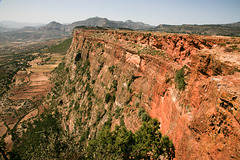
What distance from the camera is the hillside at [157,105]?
954cm

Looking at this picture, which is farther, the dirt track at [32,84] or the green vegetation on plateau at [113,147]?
the dirt track at [32,84]

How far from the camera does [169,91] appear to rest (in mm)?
18594

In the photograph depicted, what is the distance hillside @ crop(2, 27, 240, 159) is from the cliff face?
2.5 inches

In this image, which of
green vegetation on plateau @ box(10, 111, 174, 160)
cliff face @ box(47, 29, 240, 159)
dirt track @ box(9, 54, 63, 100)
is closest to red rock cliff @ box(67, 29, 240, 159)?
cliff face @ box(47, 29, 240, 159)

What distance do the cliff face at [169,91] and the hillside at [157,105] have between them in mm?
64

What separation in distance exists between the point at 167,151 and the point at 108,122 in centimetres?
1800

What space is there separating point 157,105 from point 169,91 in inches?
153

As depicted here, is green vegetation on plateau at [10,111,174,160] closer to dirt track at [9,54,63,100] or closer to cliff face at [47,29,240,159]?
cliff face at [47,29,240,159]

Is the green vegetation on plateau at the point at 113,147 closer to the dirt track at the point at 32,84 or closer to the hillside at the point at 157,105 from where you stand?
the hillside at the point at 157,105

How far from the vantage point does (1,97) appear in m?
77.9

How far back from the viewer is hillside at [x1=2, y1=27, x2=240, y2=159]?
954 centimetres

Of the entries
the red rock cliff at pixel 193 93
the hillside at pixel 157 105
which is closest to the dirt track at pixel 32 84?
the hillside at pixel 157 105

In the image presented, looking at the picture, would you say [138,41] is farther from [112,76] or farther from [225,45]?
[225,45]

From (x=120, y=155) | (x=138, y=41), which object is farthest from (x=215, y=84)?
(x=138, y=41)
